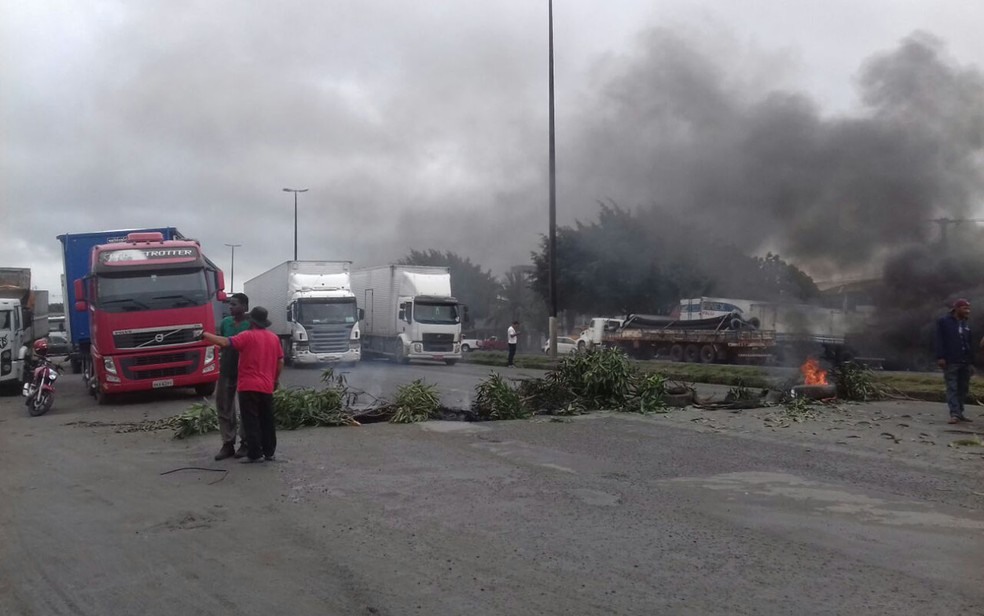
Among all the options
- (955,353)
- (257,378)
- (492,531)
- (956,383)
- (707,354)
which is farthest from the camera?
(707,354)

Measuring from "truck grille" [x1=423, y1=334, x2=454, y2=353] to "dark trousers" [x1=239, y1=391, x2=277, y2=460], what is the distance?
18.2 metres

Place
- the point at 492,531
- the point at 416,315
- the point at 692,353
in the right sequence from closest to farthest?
the point at 492,531
the point at 416,315
the point at 692,353

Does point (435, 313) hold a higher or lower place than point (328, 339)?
higher

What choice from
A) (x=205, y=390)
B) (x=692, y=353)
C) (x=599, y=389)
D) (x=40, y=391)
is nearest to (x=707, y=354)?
(x=692, y=353)

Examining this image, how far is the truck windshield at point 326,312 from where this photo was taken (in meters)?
24.3

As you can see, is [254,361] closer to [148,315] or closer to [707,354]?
[148,315]

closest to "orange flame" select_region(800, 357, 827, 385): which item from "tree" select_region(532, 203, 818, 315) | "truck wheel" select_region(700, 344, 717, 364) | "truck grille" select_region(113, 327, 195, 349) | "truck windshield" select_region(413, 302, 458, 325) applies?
"tree" select_region(532, 203, 818, 315)

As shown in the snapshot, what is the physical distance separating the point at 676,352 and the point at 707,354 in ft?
6.48

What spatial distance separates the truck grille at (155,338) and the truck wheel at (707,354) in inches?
748

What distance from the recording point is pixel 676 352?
30734 millimetres

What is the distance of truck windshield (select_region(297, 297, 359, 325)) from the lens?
956 inches

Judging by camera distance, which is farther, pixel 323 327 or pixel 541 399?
pixel 323 327

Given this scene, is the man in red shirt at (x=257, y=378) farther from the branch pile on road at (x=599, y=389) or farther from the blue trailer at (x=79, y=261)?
the blue trailer at (x=79, y=261)

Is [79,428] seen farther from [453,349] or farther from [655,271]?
[655,271]
